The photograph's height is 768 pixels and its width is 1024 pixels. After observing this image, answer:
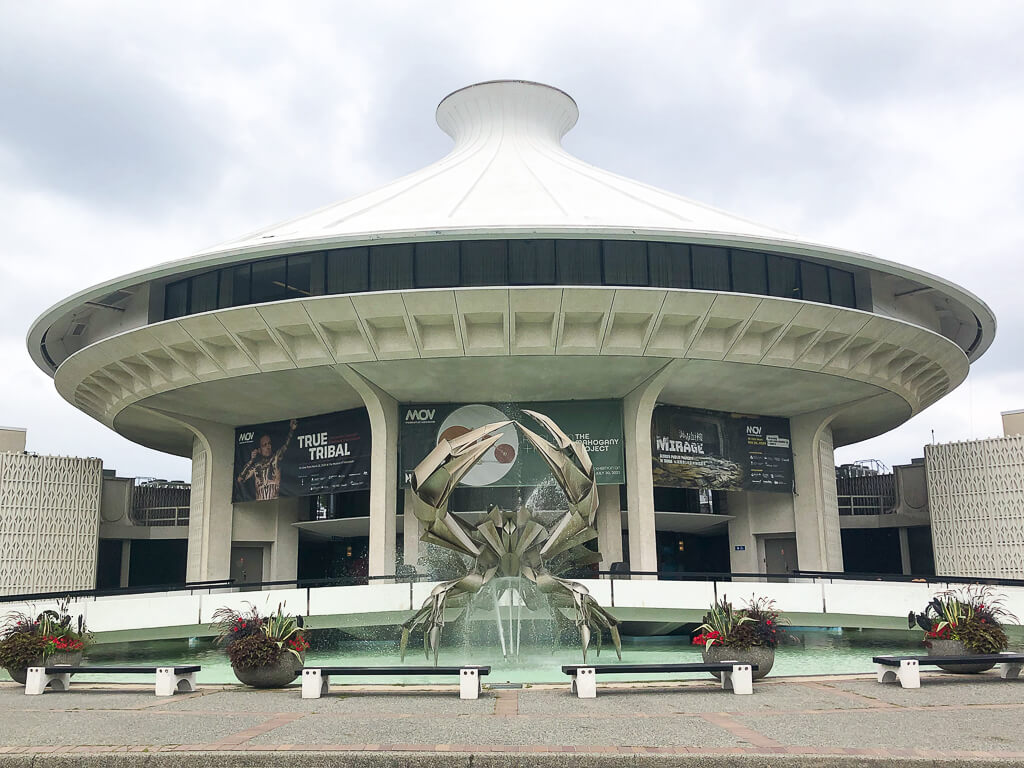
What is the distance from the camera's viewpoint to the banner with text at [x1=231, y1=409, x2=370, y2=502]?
29.0 metres

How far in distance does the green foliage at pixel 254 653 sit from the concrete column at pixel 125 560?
99.3ft

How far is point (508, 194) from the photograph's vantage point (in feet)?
96.3

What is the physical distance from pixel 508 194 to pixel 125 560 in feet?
80.9

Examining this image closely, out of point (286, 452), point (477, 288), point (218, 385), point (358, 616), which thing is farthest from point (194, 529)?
point (477, 288)

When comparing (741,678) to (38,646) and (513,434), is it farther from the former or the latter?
(513,434)

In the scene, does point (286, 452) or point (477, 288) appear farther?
point (286, 452)

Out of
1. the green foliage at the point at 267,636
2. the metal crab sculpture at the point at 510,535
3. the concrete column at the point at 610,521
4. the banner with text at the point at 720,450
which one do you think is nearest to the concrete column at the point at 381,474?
the concrete column at the point at 610,521

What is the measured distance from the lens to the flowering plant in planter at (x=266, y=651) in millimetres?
13344

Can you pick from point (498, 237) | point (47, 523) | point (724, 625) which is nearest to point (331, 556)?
point (47, 523)

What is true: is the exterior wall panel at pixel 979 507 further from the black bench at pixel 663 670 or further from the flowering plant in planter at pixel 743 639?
the black bench at pixel 663 670

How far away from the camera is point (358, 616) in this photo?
22.3 metres

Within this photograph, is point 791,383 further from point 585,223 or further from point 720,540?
point 720,540

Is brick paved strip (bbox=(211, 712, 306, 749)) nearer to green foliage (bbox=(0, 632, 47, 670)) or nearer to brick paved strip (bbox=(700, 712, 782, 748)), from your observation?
brick paved strip (bbox=(700, 712, 782, 748))

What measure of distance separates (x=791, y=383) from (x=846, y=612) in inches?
350
